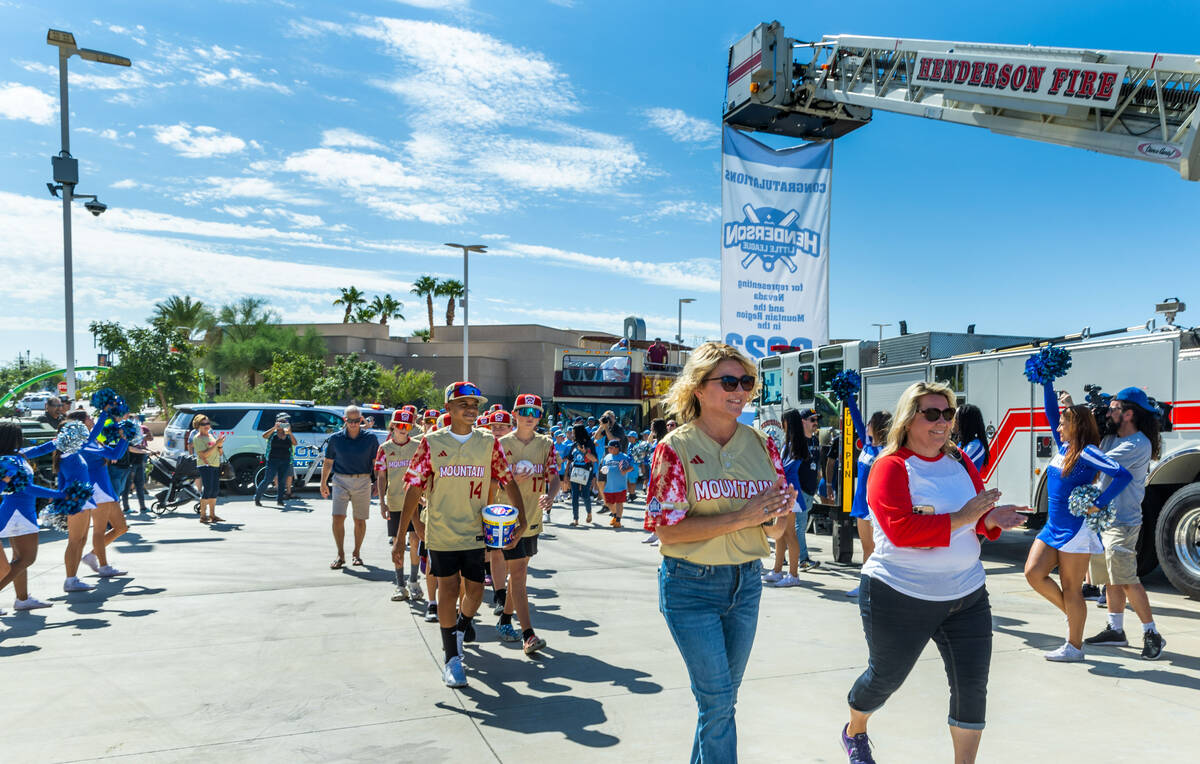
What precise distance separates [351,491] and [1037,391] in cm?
776

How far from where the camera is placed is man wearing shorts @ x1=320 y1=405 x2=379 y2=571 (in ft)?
29.2

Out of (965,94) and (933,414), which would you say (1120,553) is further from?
(965,94)

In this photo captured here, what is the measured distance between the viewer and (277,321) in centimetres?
5259

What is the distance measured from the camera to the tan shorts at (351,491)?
891cm

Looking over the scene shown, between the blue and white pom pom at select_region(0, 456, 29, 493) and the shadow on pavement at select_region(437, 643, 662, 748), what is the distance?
413 centimetres

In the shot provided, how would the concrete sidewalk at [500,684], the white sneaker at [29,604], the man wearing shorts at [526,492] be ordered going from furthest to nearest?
the white sneaker at [29,604] → the man wearing shorts at [526,492] → the concrete sidewalk at [500,684]

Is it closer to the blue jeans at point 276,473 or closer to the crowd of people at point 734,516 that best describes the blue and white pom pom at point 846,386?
the crowd of people at point 734,516

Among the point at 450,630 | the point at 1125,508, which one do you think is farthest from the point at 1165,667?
the point at 450,630

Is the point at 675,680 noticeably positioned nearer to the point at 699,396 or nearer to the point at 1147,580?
the point at 699,396

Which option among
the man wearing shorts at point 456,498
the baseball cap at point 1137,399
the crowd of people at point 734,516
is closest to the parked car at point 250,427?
the crowd of people at point 734,516

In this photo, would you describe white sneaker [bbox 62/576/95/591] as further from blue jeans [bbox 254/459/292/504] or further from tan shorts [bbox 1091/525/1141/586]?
tan shorts [bbox 1091/525/1141/586]

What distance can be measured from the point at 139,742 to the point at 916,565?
12.9 feet

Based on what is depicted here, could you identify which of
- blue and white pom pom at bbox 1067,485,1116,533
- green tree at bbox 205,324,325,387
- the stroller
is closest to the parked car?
the stroller

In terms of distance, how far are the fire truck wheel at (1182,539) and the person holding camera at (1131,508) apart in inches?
92.4
